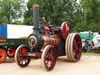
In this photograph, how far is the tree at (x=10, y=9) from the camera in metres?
35.4

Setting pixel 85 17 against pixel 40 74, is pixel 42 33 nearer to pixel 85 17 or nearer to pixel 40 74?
pixel 40 74

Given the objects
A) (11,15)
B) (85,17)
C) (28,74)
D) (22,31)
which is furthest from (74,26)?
(28,74)

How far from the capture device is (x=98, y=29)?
25.4m

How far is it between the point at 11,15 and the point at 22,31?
Result: 1004 inches

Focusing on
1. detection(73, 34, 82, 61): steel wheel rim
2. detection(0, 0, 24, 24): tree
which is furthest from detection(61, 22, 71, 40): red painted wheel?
detection(0, 0, 24, 24): tree

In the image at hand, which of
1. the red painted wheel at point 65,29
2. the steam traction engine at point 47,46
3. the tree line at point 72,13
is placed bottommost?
the steam traction engine at point 47,46

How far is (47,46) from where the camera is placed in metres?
5.50

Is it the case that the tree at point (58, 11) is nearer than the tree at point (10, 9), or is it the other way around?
the tree at point (58, 11)

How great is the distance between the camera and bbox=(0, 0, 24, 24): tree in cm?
3545

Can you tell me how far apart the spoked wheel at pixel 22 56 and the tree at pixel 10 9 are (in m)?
29.8

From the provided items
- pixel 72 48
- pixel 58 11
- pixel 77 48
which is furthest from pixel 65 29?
pixel 58 11

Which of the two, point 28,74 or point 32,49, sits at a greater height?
point 32,49

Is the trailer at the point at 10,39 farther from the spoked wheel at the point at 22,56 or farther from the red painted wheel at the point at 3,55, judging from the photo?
the spoked wheel at the point at 22,56

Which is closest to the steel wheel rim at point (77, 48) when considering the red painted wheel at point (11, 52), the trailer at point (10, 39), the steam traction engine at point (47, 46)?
the steam traction engine at point (47, 46)
